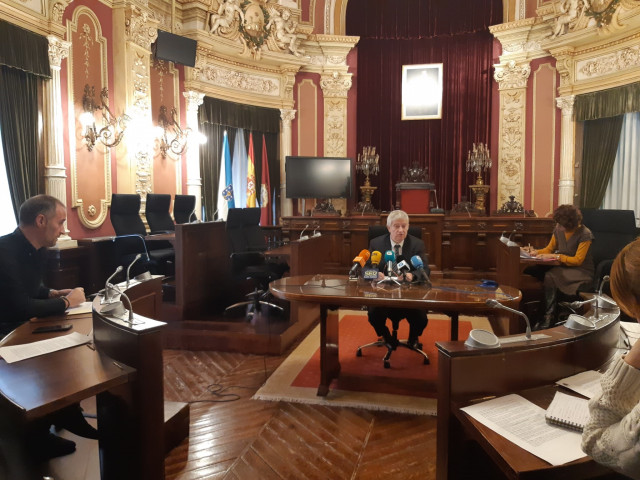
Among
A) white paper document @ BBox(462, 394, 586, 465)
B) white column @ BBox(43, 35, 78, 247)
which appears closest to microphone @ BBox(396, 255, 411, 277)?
white paper document @ BBox(462, 394, 586, 465)

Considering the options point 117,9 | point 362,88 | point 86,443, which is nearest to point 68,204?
point 117,9

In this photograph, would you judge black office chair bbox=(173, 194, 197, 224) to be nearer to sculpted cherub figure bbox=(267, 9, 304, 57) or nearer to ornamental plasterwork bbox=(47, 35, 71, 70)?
ornamental plasterwork bbox=(47, 35, 71, 70)

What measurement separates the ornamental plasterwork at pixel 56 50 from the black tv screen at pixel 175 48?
157 cm

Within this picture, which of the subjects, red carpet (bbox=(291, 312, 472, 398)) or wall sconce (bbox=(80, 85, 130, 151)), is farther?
wall sconce (bbox=(80, 85, 130, 151))

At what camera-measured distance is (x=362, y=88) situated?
9047 mm

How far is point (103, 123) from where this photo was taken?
19.8 ft

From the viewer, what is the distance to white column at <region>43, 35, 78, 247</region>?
521 centimetres

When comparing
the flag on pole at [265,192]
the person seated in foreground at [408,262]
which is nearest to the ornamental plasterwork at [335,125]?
the flag on pole at [265,192]

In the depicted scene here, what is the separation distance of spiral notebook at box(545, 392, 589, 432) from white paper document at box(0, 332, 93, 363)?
5.63ft

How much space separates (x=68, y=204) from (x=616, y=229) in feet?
20.2

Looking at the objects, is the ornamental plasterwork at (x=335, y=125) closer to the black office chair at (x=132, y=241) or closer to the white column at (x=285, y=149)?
the white column at (x=285, y=149)

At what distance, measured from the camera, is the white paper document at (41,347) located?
5.52 feet

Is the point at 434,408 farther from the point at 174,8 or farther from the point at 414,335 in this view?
the point at 174,8

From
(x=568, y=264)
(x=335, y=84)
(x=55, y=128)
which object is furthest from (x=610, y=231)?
(x=55, y=128)
